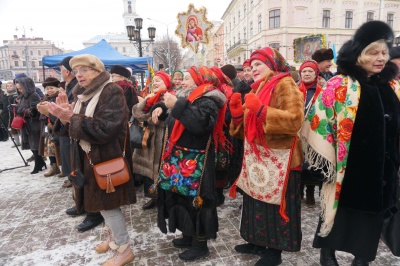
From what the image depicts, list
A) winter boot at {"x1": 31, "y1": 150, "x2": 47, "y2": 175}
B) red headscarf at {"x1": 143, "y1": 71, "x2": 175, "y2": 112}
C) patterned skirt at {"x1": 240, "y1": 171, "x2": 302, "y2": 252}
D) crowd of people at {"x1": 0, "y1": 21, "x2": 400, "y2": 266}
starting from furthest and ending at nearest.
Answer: winter boot at {"x1": 31, "y1": 150, "x2": 47, "y2": 175}
red headscarf at {"x1": 143, "y1": 71, "x2": 175, "y2": 112}
patterned skirt at {"x1": 240, "y1": 171, "x2": 302, "y2": 252}
crowd of people at {"x1": 0, "y1": 21, "x2": 400, "y2": 266}

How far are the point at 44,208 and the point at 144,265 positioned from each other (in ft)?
7.57

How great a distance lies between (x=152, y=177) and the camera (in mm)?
3420

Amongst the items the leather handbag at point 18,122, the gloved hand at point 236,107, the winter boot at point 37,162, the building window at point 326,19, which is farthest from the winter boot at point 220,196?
the building window at point 326,19

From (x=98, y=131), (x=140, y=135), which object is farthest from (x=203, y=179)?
(x=140, y=135)

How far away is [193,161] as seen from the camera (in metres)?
2.36

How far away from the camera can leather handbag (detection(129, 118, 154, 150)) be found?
343cm

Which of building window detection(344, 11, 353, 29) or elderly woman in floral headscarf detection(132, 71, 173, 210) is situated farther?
building window detection(344, 11, 353, 29)

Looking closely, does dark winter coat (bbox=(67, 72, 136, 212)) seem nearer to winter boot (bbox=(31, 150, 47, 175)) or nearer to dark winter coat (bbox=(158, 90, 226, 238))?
dark winter coat (bbox=(158, 90, 226, 238))

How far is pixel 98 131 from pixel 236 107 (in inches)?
48.4

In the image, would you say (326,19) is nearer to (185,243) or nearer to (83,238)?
(185,243)

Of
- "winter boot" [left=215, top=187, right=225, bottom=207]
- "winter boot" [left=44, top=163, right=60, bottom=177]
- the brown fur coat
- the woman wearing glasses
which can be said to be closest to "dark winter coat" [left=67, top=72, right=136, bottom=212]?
the woman wearing glasses

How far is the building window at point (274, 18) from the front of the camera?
28.5 m

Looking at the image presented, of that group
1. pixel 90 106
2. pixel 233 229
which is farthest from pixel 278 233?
pixel 90 106

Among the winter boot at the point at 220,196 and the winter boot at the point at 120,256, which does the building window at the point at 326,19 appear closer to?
the winter boot at the point at 220,196
